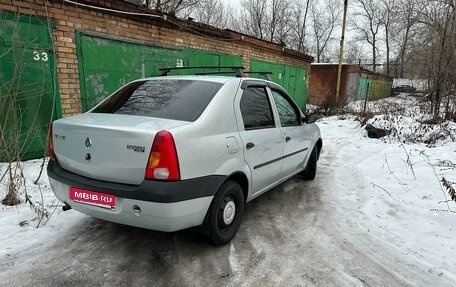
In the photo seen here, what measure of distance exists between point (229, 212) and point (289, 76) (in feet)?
40.1

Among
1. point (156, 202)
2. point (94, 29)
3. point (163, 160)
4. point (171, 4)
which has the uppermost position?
point (171, 4)

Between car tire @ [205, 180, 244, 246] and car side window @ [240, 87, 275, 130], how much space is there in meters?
0.64

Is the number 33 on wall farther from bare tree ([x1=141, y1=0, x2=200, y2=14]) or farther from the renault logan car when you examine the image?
bare tree ([x1=141, y1=0, x2=200, y2=14])

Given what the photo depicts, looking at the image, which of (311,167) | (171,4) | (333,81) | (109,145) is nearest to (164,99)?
(109,145)

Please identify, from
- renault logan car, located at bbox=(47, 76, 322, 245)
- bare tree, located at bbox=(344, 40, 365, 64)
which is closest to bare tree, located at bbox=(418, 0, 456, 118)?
renault logan car, located at bbox=(47, 76, 322, 245)

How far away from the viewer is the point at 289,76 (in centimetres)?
1445

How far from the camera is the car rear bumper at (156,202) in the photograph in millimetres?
2406

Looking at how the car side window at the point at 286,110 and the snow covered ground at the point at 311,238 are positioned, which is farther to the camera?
the car side window at the point at 286,110

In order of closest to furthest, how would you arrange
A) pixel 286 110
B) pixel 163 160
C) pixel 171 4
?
1. pixel 163 160
2. pixel 286 110
3. pixel 171 4

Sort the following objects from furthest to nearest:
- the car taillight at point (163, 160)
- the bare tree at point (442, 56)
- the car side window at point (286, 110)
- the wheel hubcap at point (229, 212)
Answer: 1. the bare tree at point (442, 56)
2. the car side window at point (286, 110)
3. the wheel hubcap at point (229, 212)
4. the car taillight at point (163, 160)

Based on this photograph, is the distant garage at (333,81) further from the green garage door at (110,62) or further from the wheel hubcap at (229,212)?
the wheel hubcap at (229,212)

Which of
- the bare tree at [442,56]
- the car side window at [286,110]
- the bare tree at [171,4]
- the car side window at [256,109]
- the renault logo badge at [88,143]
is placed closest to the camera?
the renault logo badge at [88,143]

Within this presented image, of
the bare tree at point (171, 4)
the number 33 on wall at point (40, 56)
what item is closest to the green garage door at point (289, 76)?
the number 33 on wall at point (40, 56)

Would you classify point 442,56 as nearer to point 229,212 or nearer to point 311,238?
point 311,238
